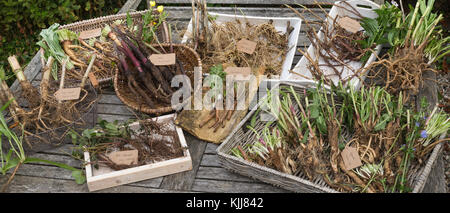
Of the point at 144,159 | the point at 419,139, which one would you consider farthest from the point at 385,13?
the point at 144,159

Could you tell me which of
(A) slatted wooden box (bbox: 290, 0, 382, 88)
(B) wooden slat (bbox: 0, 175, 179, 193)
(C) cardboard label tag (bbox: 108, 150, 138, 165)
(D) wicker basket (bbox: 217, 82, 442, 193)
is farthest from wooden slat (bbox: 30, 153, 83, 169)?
(A) slatted wooden box (bbox: 290, 0, 382, 88)

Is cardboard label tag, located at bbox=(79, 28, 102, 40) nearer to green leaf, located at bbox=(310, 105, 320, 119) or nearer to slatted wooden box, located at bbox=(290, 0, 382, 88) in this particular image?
slatted wooden box, located at bbox=(290, 0, 382, 88)

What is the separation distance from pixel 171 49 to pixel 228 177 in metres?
0.92

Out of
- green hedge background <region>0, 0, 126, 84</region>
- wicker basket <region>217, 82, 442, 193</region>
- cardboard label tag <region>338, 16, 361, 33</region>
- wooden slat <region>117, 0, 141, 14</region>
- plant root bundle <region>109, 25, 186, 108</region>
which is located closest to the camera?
wicker basket <region>217, 82, 442, 193</region>

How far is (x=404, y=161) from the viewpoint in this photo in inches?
78.0

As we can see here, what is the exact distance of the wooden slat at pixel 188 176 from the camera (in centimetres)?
209

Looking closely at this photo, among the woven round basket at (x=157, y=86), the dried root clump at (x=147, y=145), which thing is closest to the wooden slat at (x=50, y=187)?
the dried root clump at (x=147, y=145)

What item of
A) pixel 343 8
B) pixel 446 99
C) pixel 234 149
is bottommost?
pixel 446 99

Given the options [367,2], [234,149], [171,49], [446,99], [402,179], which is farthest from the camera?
[446,99]

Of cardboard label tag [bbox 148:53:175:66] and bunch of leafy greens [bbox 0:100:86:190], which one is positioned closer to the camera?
bunch of leafy greens [bbox 0:100:86:190]

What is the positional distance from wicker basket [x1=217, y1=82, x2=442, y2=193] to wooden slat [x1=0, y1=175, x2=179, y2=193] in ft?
1.17

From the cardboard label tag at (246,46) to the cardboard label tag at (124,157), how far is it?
1013 millimetres

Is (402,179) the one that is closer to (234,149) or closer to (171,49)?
(234,149)

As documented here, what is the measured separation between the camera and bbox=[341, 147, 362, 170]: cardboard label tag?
2006 millimetres
